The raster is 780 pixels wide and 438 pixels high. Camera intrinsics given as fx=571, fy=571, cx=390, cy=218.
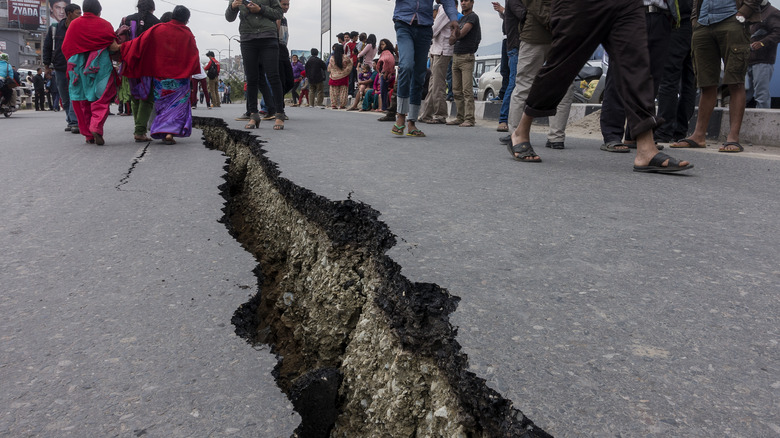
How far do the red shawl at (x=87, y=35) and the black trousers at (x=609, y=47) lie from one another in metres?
4.09

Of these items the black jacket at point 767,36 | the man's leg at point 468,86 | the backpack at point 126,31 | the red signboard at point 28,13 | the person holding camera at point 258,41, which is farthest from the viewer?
the red signboard at point 28,13

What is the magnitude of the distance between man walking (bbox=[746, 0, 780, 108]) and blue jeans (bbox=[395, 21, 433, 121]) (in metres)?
3.97

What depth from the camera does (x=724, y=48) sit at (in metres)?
4.54

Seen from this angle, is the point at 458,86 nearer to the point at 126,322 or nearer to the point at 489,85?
the point at 126,322

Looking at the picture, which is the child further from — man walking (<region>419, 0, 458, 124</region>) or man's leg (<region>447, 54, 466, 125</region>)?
man's leg (<region>447, 54, 466, 125</region>)

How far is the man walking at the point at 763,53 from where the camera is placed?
681 cm

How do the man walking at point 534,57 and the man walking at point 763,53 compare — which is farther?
the man walking at point 763,53

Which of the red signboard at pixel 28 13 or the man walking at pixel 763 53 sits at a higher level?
the red signboard at pixel 28 13

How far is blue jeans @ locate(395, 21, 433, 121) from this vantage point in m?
5.48

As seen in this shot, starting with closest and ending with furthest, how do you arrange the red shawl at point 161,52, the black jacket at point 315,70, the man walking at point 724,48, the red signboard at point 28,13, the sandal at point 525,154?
the sandal at point 525,154, the man walking at point 724,48, the red shawl at point 161,52, the black jacket at point 315,70, the red signboard at point 28,13

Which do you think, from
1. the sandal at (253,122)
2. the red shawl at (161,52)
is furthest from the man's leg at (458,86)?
the red shawl at (161,52)

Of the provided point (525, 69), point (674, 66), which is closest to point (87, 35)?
point (525, 69)

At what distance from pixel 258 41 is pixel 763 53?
6046 millimetres

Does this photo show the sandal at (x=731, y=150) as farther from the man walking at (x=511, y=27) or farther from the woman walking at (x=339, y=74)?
the woman walking at (x=339, y=74)
